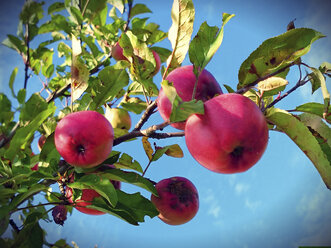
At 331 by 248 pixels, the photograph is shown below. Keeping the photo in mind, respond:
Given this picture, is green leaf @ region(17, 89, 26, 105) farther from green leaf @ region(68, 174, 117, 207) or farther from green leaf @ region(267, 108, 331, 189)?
green leaf @ region(267, 108, 331, 189)

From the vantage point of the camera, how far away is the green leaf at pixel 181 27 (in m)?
0.98

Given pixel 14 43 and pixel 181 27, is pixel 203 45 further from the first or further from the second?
pixel 14 43

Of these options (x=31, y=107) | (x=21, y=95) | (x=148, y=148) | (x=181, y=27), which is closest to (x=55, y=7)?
(x=21, y=95)

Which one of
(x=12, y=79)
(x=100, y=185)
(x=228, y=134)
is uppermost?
(x=12, y=79)

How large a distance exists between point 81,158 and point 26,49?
163cm

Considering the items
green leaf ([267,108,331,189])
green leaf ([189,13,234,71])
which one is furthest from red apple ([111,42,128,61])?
green leaf ([267,108,331,189])

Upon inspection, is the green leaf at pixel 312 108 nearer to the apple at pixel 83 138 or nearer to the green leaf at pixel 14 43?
the apple at pixel 83 138

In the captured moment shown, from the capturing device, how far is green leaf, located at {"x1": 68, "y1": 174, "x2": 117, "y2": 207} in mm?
1036

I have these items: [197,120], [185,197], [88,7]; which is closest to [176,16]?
[197,120]

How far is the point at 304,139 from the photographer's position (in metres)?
0.88

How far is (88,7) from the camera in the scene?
2172 mm

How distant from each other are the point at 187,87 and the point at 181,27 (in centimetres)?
24

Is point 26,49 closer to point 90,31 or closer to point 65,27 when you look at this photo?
A: point 65,27

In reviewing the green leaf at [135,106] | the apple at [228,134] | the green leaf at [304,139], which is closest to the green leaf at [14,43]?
the green leaf at [135,106]
